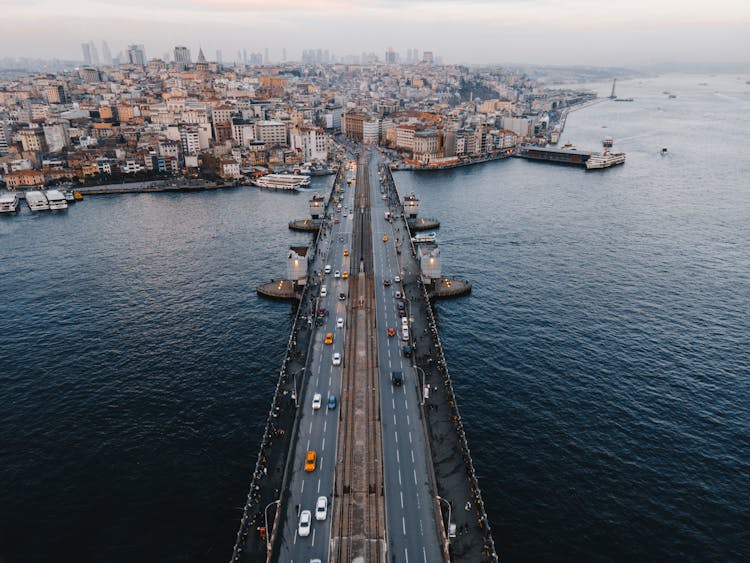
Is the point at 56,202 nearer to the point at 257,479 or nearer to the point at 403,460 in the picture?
the point at 257,479

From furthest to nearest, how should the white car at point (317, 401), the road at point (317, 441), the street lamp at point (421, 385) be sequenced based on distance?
the street lamp at point (421, 385), the white car at point (317, 401), the road at point (317, 441)

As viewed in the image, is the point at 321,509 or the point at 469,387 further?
the point at 469,387

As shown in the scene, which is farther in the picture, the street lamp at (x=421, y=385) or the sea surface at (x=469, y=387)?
the street lamp at (x=421, y=385)

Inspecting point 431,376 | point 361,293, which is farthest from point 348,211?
point 431,376

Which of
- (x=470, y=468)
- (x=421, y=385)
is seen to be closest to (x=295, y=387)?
(x=421, y=385)

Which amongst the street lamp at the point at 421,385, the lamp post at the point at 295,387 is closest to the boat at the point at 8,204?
the lamp post at the point at 295,387

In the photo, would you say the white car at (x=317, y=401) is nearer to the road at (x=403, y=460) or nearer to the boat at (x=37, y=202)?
the road at (x=403, y=460)
